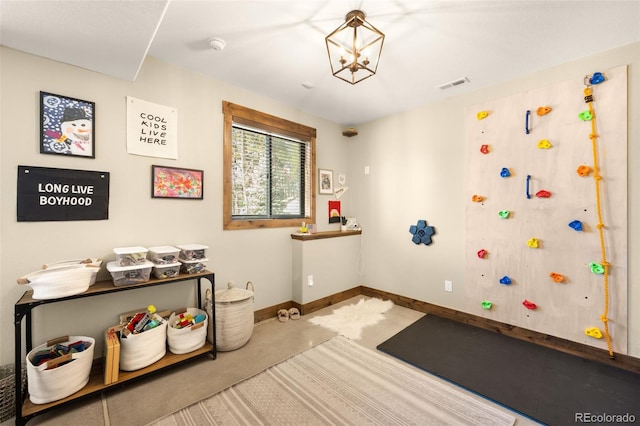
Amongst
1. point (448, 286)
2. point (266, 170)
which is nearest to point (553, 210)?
point (448, 286)

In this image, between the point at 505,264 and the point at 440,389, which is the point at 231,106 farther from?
the point at 505,264

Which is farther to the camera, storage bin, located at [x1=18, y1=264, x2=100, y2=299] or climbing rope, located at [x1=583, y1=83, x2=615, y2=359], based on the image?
climbing rope, located at [x1=583, y1=83, x2=615, y2=359]

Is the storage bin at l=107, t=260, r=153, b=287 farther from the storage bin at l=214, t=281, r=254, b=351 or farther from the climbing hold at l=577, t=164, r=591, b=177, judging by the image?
the climbing hold at l=577, t=164, r=591, b=177

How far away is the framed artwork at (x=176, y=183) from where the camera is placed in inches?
87.0

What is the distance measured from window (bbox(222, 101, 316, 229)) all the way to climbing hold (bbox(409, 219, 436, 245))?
1.29 metres

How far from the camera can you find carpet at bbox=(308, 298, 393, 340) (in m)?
2.71

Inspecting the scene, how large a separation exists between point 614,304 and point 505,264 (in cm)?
75

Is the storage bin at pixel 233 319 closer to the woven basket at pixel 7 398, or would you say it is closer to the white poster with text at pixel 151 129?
the woven basket at pixel 7 398

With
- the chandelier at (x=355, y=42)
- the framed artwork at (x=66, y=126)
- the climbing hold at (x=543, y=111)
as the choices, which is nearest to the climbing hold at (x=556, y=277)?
the climbing hold at (x=543, y=111)

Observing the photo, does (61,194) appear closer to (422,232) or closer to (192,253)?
(192,253)

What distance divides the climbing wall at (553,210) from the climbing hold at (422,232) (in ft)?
1.34

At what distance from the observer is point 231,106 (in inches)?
105

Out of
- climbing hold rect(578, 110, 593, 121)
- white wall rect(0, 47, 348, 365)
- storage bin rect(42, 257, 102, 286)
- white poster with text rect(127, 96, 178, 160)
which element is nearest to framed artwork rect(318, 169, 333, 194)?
white wall rect(0, 47, 348, 365)

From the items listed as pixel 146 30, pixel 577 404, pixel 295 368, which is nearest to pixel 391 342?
pixel 295 368
